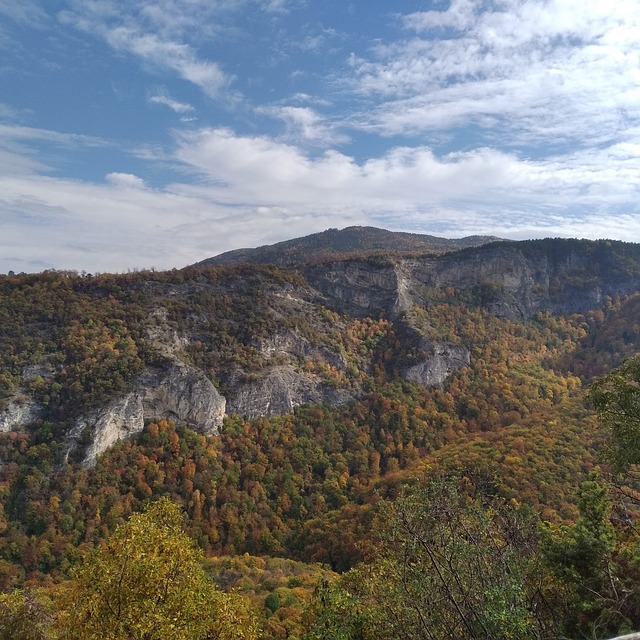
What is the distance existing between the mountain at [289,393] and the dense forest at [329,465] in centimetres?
41

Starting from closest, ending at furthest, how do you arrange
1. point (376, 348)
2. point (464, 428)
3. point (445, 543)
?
point (445, 543) → point (464, 428) → point (376, 348)

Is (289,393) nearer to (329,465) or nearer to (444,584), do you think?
(329,465)

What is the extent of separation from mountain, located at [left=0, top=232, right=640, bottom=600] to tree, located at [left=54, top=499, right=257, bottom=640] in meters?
23.2

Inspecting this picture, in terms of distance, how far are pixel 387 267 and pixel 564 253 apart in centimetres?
6529

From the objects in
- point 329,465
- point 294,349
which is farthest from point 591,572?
point 294,349

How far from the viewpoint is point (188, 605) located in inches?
435

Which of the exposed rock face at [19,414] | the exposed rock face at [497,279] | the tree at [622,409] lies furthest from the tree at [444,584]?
the exposed rock face at [497,279]

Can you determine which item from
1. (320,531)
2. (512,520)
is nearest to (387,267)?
(320,531)

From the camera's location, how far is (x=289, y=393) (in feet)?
291

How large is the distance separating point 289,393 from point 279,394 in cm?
248

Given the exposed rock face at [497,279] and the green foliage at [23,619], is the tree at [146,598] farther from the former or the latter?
the exposed rock face at [497,279]

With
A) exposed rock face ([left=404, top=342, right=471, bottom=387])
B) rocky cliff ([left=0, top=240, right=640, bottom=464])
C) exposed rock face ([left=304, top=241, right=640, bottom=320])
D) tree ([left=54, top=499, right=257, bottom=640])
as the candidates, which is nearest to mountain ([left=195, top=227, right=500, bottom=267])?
exposed rock face ([left=304, top=241, right=640, bottom=320])

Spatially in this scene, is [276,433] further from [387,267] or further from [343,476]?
[387,267]

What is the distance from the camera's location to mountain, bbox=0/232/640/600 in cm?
5650
